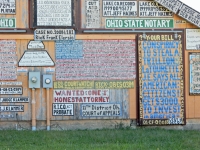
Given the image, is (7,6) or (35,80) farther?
(7,6)

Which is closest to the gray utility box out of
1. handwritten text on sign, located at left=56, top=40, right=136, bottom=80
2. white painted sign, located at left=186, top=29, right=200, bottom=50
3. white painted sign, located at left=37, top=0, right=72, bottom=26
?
handwritten text on sign, located at left=56, top=40, right=136, bottom=80

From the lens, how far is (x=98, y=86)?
42.3 feet

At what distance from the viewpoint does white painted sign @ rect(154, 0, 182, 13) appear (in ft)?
42.2

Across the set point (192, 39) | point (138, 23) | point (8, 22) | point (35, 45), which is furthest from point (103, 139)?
point (8, 22)

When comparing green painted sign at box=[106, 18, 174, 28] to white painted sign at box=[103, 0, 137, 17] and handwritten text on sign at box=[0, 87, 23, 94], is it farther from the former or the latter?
handwritten text on sign at box=[0, 87, 23, 94]

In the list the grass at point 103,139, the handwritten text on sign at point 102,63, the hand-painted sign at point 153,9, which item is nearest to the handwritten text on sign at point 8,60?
the handwritten text on sign at point 102,63

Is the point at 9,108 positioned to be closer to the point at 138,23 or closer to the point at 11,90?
the point at 11,90

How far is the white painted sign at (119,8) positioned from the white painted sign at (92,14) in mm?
237

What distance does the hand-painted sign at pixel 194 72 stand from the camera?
13.1 meters

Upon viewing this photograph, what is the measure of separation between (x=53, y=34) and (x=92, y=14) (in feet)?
4.26

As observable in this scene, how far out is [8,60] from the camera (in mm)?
12703

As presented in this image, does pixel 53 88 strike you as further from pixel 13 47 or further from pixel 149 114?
pixel 149 114

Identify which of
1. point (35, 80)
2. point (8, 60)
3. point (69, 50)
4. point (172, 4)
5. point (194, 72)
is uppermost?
point (172, 4)

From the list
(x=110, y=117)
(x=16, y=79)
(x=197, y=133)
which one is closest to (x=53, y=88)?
(x=16, y=79)
